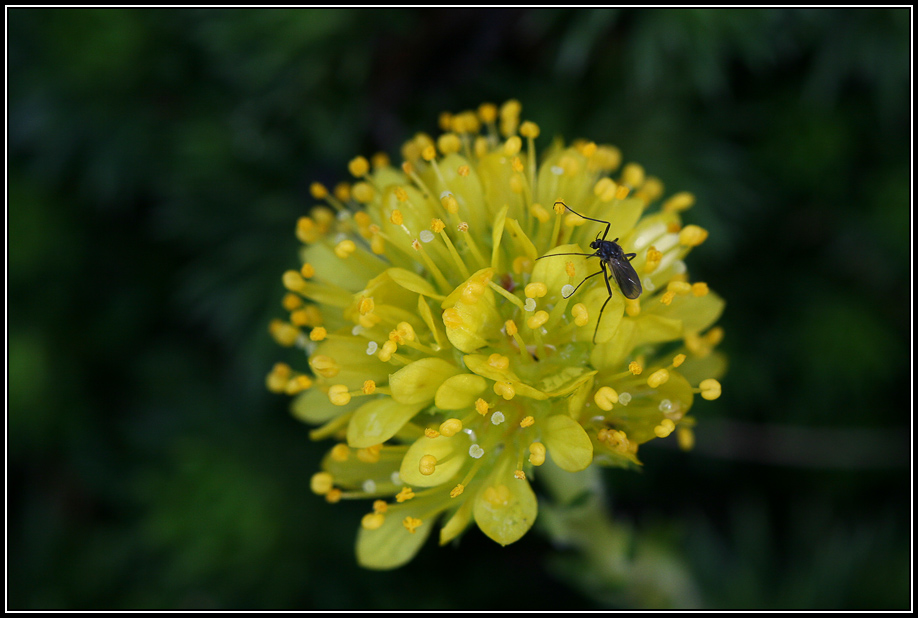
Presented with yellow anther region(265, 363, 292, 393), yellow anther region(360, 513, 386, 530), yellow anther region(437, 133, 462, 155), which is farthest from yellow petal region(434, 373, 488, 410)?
yellow anther region(437, 133, 462, 155)

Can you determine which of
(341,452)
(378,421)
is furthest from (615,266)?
(341,452)

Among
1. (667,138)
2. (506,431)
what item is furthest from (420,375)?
(667,138)

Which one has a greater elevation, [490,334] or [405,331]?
[405,331]

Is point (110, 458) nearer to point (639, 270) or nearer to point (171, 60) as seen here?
point (171, 60)

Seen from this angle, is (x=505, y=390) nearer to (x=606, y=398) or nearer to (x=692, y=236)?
(x=606, y=398)

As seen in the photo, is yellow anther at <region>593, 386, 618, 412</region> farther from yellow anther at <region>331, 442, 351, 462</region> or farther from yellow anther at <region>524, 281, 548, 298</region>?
yellow anther at <region>331, 442, 351, 462</region>
